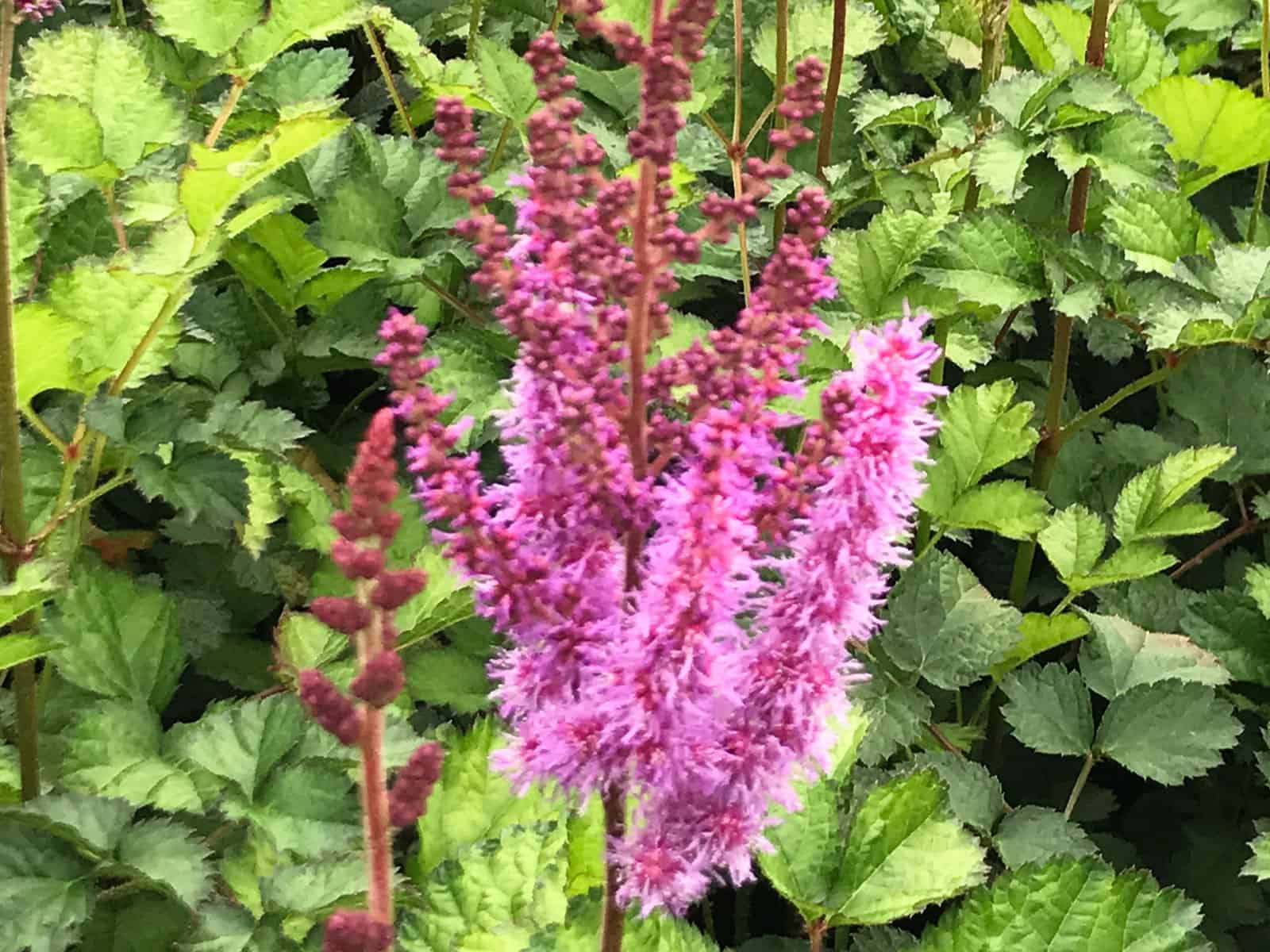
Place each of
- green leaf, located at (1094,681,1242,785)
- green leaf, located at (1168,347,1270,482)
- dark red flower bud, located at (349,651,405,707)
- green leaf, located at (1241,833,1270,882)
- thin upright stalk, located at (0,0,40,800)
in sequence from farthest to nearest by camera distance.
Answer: green leaf, located at (1168,347,1270,482), green leaf, located at (1094,681,1242,785), green leaf, located at (1241,833,1270,882), thin upright stalk, located at (0,0,40,800), dark red flower bud, located at (349,651,405,707)

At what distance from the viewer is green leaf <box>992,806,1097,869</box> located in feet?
3.43

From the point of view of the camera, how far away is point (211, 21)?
3.68ft

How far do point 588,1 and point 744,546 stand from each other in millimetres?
280

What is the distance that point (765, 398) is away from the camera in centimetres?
62

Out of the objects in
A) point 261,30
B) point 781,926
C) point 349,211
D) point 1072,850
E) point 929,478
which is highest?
point 261,30

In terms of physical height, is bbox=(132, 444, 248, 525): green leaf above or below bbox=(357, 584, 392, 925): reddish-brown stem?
below

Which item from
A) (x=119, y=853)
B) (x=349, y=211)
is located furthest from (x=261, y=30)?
(x=119, y=853)

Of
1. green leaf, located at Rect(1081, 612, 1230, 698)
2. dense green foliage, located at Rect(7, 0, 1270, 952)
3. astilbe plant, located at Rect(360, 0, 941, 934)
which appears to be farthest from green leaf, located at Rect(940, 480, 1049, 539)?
astilbe plant, located at Rect(360, 0, 941, 934)

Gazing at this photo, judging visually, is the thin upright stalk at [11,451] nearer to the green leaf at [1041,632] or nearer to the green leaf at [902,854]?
the green leaf at [902,854]

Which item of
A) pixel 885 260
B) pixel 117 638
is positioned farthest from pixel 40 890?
pixel 885 260

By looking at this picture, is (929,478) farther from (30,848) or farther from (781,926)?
(30,848)

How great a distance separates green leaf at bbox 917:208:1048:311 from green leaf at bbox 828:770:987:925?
505 millimetres

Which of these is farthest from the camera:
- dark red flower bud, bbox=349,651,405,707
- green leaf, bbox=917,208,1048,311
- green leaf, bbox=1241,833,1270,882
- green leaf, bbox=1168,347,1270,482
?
green leaf, bbox=1168,347,1270,482

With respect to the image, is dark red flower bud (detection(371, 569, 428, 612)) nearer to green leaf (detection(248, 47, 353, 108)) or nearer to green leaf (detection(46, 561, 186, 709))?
green leaf (detection(46, 561, 186, 709))
